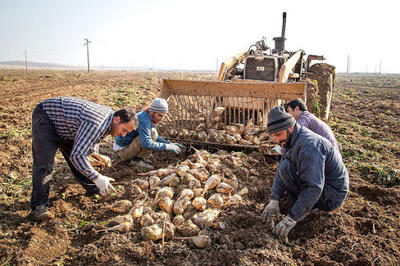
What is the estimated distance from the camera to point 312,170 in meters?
2.66

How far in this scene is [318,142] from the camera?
A: 8.98ft

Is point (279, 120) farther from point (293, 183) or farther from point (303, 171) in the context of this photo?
point (293, 183)

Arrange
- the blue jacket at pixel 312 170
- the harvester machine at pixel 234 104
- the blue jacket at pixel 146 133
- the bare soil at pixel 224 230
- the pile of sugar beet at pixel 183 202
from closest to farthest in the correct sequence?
the bare soil at pixel 224 230 < the blue jacket at pixel 312 170 < the pile of sugar beet at pixel 183 202 < the blue jacket at pixel 146 133 < the harvester machine at pixel 234 104

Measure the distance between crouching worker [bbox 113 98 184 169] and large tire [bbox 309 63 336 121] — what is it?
5.25 meters

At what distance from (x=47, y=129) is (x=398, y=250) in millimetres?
3851

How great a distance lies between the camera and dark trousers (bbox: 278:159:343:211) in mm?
3008

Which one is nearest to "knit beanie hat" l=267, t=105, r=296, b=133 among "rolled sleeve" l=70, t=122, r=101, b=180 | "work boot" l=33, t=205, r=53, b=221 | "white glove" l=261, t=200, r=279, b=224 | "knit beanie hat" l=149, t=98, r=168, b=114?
"white glove" l=261, t=200, r=279, b=224

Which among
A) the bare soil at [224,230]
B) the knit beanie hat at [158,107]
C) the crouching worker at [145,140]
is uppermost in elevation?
the knit beanie hat at [158,107]

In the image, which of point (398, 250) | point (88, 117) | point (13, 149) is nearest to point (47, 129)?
point (88, 117)

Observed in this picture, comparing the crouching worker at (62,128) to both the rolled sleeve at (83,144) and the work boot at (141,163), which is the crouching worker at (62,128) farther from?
the work boot at (141,163)

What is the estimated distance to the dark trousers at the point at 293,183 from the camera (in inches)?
118

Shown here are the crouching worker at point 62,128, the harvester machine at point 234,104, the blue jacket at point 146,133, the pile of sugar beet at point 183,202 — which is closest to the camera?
the pile of sugar beet at point 183,202

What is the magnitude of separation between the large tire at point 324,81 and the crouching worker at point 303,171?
17.4ft

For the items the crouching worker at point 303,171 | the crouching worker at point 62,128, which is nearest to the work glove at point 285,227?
the crouching worker at point 303,171
